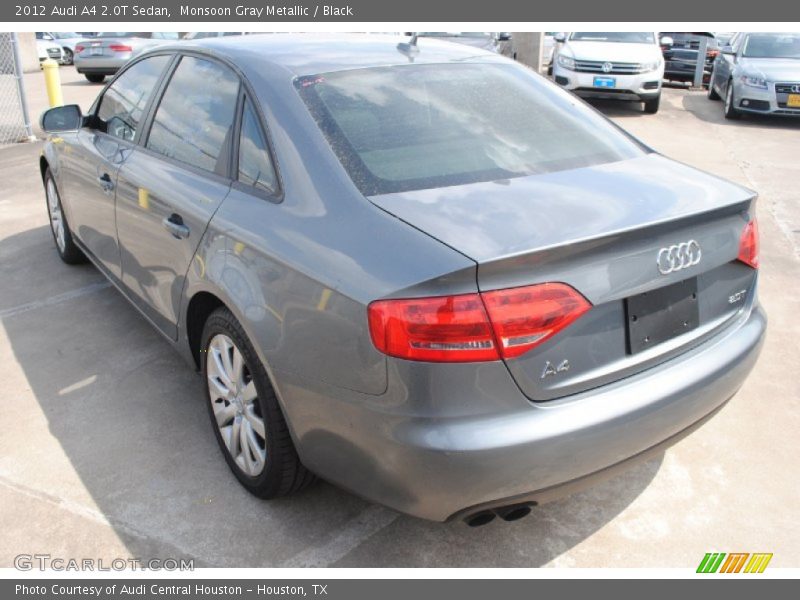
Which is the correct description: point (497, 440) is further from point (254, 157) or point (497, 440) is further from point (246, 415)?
point (254, 157)

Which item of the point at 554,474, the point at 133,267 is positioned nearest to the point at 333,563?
the point at 554,474

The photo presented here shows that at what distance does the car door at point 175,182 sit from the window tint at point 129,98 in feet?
0.76

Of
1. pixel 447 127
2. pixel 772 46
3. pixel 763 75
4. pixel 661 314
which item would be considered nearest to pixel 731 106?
pixel 763 75

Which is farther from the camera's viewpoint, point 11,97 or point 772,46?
point 772,46

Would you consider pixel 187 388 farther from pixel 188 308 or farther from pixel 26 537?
pixel 26 537

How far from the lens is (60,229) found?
5.35 metres

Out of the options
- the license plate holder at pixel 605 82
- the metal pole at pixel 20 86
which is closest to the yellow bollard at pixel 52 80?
the metal pole at pixel 20 86

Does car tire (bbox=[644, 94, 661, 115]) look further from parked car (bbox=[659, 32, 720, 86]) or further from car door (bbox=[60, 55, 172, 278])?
car door (bbox=[60, 55, 172, 278])

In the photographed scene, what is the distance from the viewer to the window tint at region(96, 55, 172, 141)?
3.77m

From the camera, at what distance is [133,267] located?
3715mm

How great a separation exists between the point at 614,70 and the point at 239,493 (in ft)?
35.0

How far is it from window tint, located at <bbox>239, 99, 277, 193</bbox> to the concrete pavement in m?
1.20
